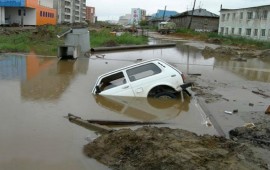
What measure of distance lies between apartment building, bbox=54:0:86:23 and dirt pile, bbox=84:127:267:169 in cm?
10879

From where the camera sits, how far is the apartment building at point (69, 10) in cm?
11794

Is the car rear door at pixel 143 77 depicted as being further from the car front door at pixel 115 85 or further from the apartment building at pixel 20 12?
the apartment building at pixel 20 12

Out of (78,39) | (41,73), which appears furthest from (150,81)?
(78,39)

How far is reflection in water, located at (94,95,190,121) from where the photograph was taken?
10.3 m

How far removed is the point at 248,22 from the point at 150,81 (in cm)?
4697

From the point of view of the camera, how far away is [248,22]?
54.5 metres

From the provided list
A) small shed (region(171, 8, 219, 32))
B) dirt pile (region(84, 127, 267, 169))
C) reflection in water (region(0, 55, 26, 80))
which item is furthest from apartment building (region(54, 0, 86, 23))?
dirt pile (region(84, 127, 267, 169))

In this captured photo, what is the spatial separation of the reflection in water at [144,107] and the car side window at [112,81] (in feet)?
2.12

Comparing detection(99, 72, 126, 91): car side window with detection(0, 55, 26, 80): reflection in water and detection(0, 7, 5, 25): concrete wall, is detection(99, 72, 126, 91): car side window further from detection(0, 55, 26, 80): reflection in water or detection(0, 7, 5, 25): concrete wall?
detection(0, 7, 5, 25): concrete wall

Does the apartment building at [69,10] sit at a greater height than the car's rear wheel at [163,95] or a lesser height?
greater

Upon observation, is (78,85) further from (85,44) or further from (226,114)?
(85,44)

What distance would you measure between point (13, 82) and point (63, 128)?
21.1 ft

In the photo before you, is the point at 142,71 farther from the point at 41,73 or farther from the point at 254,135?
the point at 41,73

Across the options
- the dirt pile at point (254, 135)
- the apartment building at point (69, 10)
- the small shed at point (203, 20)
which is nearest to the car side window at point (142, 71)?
the dirt pile at point (254, 135)
